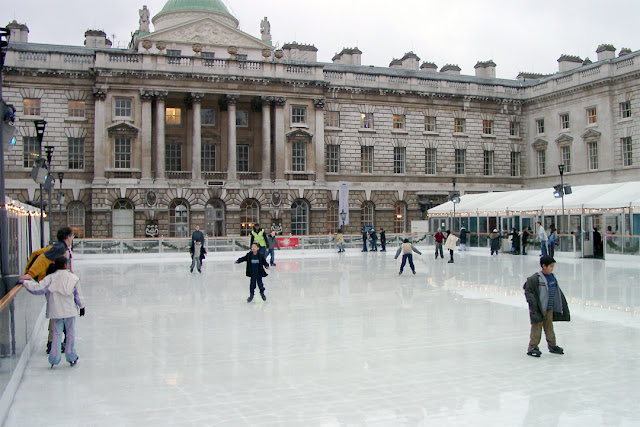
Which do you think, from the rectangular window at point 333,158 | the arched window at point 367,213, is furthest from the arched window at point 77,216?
the arched window at point 367,213

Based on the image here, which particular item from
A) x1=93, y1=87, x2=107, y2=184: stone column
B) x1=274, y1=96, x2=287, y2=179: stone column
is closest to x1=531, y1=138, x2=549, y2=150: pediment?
x1=274, y1=96, x2=287, y2=179: stone column

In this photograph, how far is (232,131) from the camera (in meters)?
47.2

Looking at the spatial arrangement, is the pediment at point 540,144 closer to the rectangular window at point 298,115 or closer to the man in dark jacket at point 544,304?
the rectangular window at point 298,115

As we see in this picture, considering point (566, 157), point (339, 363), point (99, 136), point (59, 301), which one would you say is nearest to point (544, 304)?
point (339, 363)

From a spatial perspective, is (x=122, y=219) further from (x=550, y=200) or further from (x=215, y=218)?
(x=550, y=200)

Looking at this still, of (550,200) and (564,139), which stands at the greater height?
(564,139)

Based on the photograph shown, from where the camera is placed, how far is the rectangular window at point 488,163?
182ft

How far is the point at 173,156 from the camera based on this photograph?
156ft

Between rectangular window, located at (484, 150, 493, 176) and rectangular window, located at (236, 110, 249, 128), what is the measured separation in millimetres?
21174

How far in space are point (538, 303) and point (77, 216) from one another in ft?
134

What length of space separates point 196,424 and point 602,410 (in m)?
4.51

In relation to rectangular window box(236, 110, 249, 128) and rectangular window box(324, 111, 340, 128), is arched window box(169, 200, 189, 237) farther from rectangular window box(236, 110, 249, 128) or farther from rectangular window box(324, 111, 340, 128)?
rectangular window box(324, 111, 340, 128)

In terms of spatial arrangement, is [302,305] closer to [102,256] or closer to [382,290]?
[382,290]

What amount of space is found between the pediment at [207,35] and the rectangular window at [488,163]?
69.6 feet
